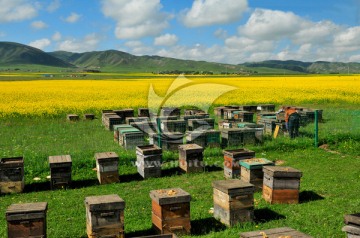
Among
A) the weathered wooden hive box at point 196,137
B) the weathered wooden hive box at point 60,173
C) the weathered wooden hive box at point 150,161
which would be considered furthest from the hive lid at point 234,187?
the weathered wooden hive box at point 196,137

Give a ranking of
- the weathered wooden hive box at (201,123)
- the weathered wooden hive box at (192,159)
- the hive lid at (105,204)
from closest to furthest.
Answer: the hive lid at (105,204)
the weathered wooden hive box at (192,159)
the weathered wooden hive box at (201,123)

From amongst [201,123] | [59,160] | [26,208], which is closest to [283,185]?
[26,208]

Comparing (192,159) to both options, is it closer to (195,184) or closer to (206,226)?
(195,184)

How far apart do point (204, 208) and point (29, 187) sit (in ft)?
20.2

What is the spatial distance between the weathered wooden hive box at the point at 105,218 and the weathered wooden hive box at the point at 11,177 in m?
5.03

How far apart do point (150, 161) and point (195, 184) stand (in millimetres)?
1780

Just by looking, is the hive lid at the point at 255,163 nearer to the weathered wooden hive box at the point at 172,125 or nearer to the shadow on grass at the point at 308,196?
the shadow on grass at the point at 308,196

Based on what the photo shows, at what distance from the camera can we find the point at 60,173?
12.5 m

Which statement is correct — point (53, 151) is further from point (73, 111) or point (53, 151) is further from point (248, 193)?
point (73, 111)

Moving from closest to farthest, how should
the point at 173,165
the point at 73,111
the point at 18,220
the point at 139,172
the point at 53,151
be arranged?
the point at 18,220, the point at 139,172, the point at 173,165, the point at 53,151, the point at 73,111

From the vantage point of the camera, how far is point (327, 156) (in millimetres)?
16578

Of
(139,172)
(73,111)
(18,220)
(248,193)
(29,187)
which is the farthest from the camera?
(73,111)

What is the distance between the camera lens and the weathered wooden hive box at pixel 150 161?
13320 mm

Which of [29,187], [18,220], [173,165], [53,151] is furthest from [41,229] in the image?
[53,151]
